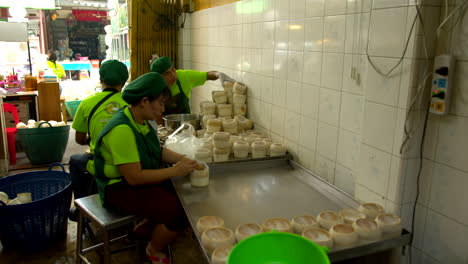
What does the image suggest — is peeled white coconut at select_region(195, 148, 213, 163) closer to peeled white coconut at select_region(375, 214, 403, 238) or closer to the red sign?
peeled white coconut at select_region(375, 214, 403, 238)

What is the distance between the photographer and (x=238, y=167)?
2.42 m

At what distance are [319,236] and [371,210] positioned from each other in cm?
34

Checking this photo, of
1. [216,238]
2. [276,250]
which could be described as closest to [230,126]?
[216,238]

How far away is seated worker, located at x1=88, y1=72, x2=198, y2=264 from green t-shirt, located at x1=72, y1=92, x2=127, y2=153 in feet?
2.14

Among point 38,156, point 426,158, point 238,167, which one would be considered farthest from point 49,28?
point 426,158

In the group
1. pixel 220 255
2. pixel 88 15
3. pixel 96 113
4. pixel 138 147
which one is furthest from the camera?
pixel 88 15

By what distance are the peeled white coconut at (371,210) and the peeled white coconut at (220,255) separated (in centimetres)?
68

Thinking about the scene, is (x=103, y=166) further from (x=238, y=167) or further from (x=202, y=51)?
(x=202, y=51)

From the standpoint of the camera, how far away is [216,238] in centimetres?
146

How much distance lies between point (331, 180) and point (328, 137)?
0.27 meters

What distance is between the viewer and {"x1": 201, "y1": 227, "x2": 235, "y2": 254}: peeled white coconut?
1422mm

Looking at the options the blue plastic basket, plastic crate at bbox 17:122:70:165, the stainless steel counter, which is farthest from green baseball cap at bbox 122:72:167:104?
plastic crate at bbox 17:122:70:165

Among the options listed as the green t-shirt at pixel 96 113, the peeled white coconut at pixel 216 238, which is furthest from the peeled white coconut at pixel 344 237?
the green t-shirt at pixel 96 113

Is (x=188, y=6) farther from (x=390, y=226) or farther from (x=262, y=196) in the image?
(x=390, y=226)
